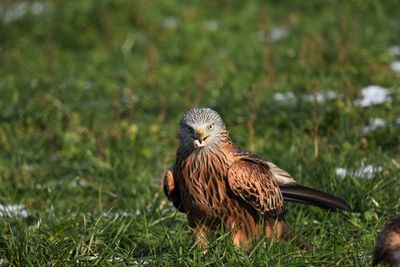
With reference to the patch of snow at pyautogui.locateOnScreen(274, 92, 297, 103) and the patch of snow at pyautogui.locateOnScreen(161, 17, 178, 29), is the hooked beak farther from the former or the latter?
the patch of snow at pyautogui.locateOnScreen(161, 17, 178, 29)

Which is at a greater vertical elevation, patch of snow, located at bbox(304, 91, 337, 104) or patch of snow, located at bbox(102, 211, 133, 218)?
patch of snow, located at bbox(304, 91, 337, 104)

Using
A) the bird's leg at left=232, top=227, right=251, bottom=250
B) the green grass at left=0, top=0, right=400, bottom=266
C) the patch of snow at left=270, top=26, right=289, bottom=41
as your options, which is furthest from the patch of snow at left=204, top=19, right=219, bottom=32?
the bird's leg at left=232, top=227, right=251, bottom=250

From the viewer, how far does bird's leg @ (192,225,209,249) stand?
5.23m

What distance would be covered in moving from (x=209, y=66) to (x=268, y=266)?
6.09 metres

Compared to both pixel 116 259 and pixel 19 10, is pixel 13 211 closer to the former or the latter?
pixel 116 259

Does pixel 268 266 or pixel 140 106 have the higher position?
pixel 268 266

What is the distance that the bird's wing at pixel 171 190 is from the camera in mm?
5770

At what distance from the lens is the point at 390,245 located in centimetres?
432

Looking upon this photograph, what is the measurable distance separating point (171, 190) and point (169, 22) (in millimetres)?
7025

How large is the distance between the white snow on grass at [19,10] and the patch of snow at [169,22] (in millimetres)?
1863

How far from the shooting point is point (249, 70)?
34.5 ft

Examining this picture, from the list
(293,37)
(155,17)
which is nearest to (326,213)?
(293,37)

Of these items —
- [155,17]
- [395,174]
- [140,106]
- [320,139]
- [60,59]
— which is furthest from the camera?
[155,17]

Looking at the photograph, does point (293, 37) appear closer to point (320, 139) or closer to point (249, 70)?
point (249, 70)
